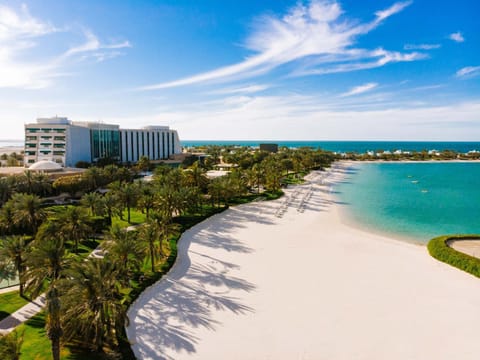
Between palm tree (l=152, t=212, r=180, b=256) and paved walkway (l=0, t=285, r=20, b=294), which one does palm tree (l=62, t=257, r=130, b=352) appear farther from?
palm tree (l=152, t=212, r=180, b=256)

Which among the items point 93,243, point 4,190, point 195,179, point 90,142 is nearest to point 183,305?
point 93,243

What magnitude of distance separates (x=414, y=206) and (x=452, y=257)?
2765 centimetres

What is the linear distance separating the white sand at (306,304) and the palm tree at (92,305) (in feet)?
7.83

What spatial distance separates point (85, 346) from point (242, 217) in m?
29.0

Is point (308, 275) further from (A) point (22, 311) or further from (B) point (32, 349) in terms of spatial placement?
(A) point (22, 311)

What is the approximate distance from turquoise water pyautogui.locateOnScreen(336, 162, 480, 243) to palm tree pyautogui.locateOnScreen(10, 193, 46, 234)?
41.6 meters

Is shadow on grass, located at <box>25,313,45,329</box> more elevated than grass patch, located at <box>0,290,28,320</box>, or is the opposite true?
shadow on grass, located at <box>25,313,45,329</box>

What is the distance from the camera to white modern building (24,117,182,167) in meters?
72.0

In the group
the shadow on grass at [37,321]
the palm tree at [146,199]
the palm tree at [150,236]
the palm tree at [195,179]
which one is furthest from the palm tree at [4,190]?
the shadow on grass at [37,321]

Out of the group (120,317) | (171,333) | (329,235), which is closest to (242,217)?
(329,235)

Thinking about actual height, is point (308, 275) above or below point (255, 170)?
below

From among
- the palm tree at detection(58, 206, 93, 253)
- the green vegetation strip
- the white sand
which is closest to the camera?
the white sand

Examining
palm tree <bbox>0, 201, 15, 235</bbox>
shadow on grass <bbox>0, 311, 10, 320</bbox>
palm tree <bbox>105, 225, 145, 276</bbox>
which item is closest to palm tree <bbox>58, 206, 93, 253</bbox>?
palm tree <bbox>105, 225, 145, 276</bbox>

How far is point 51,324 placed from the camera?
547 inches
